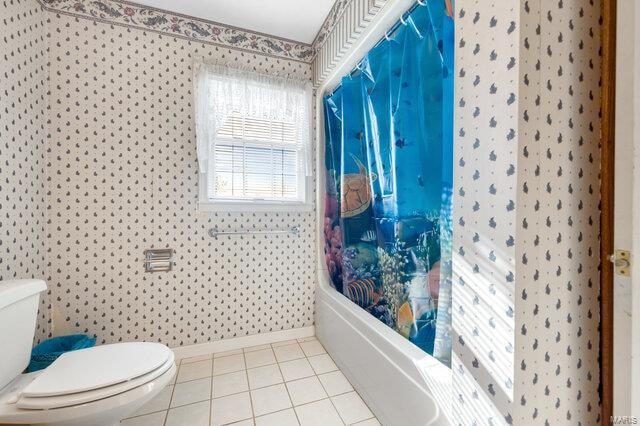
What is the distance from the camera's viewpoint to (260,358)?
206 cm

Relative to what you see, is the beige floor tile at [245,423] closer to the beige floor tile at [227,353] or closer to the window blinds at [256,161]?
the beige floor tile at [227,353]

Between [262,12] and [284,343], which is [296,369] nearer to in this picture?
[284,343]

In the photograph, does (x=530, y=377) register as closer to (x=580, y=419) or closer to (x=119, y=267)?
(x=580, y=419)

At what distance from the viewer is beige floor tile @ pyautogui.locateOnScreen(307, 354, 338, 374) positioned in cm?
190

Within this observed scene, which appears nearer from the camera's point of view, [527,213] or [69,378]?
[527,213]

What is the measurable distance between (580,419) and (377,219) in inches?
42.1

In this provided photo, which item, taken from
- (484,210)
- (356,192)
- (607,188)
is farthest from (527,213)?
(356,192)

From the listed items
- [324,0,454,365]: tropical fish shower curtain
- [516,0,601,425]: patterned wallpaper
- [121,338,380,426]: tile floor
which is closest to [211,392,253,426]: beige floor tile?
[121,338,380,426]: tile floor

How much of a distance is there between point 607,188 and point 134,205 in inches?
93.7

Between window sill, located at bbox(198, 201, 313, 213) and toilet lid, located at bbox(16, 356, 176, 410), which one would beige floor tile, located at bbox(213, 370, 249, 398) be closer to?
toilet lid, located at bbox(16, 356, 176, 410)

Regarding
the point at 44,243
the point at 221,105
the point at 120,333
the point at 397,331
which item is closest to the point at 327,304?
the point at 397,331

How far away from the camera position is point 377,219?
1.63 m

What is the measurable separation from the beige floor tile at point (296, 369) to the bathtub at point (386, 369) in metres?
0.20

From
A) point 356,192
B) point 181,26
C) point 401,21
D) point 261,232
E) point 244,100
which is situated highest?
point 181,26
